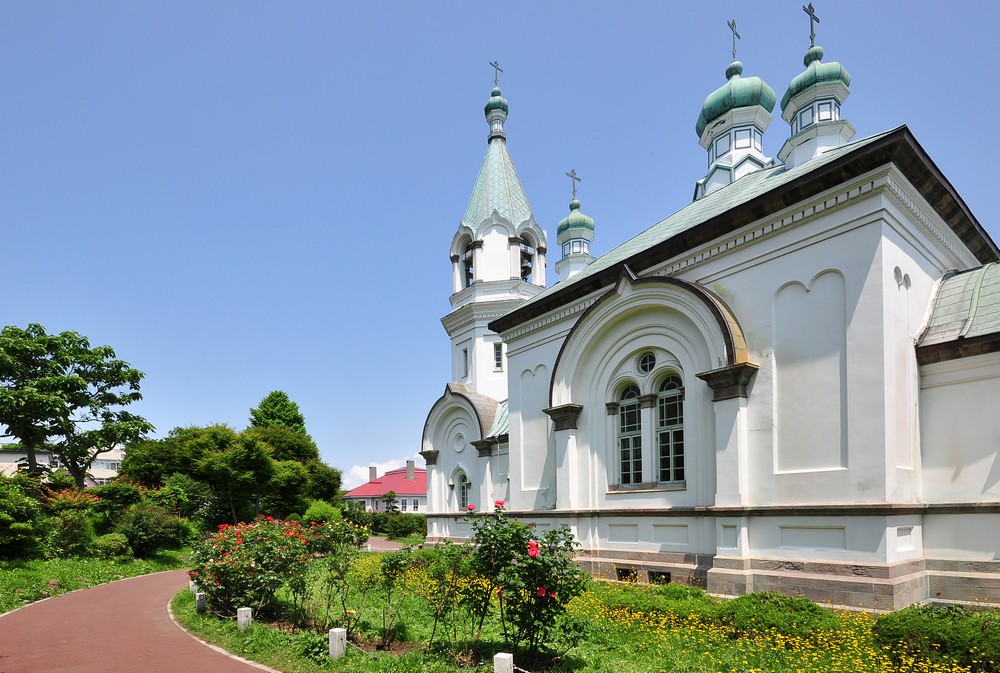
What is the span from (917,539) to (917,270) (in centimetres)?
469

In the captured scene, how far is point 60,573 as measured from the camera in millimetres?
17672

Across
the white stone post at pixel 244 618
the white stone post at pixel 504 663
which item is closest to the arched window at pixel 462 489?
the white stone post at pixel 244 618

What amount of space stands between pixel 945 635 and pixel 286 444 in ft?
136

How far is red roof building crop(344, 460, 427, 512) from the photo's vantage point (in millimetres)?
64812

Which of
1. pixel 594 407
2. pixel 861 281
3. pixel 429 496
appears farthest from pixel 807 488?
pixel 429 496

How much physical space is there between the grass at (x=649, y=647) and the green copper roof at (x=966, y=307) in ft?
16.6

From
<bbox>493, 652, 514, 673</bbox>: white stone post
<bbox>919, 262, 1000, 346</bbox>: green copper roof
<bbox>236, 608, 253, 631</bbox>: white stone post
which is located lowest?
<bbox>236, 608, 253, 631</bbox>: white stone post

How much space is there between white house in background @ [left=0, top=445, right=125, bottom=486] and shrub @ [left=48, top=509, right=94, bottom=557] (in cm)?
473

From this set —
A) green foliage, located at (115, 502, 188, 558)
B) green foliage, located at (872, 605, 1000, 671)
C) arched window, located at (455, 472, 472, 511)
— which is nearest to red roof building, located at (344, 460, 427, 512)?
arched window, located at (455, 472, 472, 511)

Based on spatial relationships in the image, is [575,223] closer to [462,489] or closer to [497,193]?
[497,193]

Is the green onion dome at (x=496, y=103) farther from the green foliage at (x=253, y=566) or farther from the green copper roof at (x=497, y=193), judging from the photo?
the green foliage at (x=253, y=566)

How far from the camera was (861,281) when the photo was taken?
1054 centimetres

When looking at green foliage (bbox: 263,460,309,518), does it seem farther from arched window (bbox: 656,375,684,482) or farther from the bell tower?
arched window (bbox: 656,375,684,482)

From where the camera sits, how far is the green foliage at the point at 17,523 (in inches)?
696
